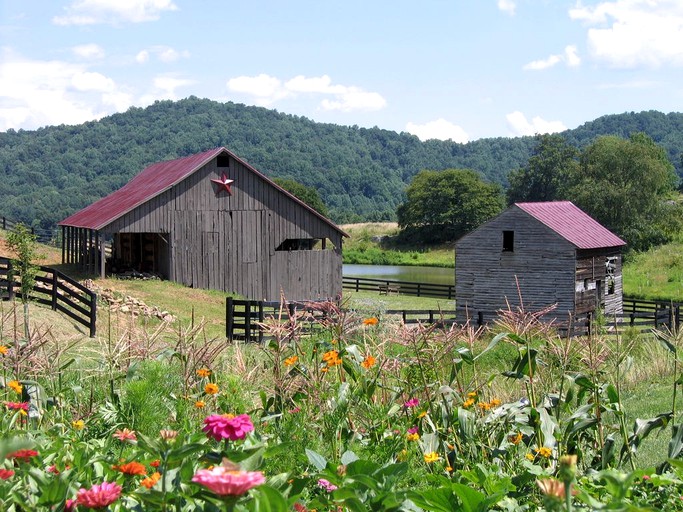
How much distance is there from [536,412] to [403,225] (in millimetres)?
87043

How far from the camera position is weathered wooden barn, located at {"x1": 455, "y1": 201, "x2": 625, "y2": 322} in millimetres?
31859

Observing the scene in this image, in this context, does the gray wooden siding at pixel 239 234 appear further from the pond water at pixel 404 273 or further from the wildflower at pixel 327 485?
the wildflower at pixel 327 485

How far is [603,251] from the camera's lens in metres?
33.8

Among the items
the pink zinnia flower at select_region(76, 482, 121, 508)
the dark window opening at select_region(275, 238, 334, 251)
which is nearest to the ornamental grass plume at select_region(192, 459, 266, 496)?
the pink zinnia flower at select_region(76, 482, 121, 508)

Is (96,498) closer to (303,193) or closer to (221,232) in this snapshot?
(221,232)

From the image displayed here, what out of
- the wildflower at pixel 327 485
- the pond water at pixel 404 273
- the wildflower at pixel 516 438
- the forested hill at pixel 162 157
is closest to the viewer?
the wildflower at pixel 327 485

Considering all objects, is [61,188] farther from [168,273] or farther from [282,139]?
[168,273]

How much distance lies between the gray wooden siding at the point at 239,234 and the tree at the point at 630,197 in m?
33.4

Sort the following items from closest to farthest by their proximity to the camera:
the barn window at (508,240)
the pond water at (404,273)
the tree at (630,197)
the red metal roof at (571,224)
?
the red metal roof at (571,224)
the barn window at (508,240)
the pond water at (404,273)
the tree at (630,197)

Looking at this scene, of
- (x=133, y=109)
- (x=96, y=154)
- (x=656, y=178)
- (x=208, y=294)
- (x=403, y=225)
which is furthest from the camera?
(x=133, y=109)

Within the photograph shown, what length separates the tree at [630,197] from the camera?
62.4 meters

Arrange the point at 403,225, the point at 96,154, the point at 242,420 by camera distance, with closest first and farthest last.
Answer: the point at 242,420
the point at 403,225
the point at 96,154

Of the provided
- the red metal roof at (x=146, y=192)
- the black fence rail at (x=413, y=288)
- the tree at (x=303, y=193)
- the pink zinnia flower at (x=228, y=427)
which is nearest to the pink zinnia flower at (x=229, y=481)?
the pink zinnia flower at (x=228, y=427)

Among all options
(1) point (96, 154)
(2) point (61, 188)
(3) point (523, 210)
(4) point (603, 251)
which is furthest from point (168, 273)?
(1) point (96, 154)
